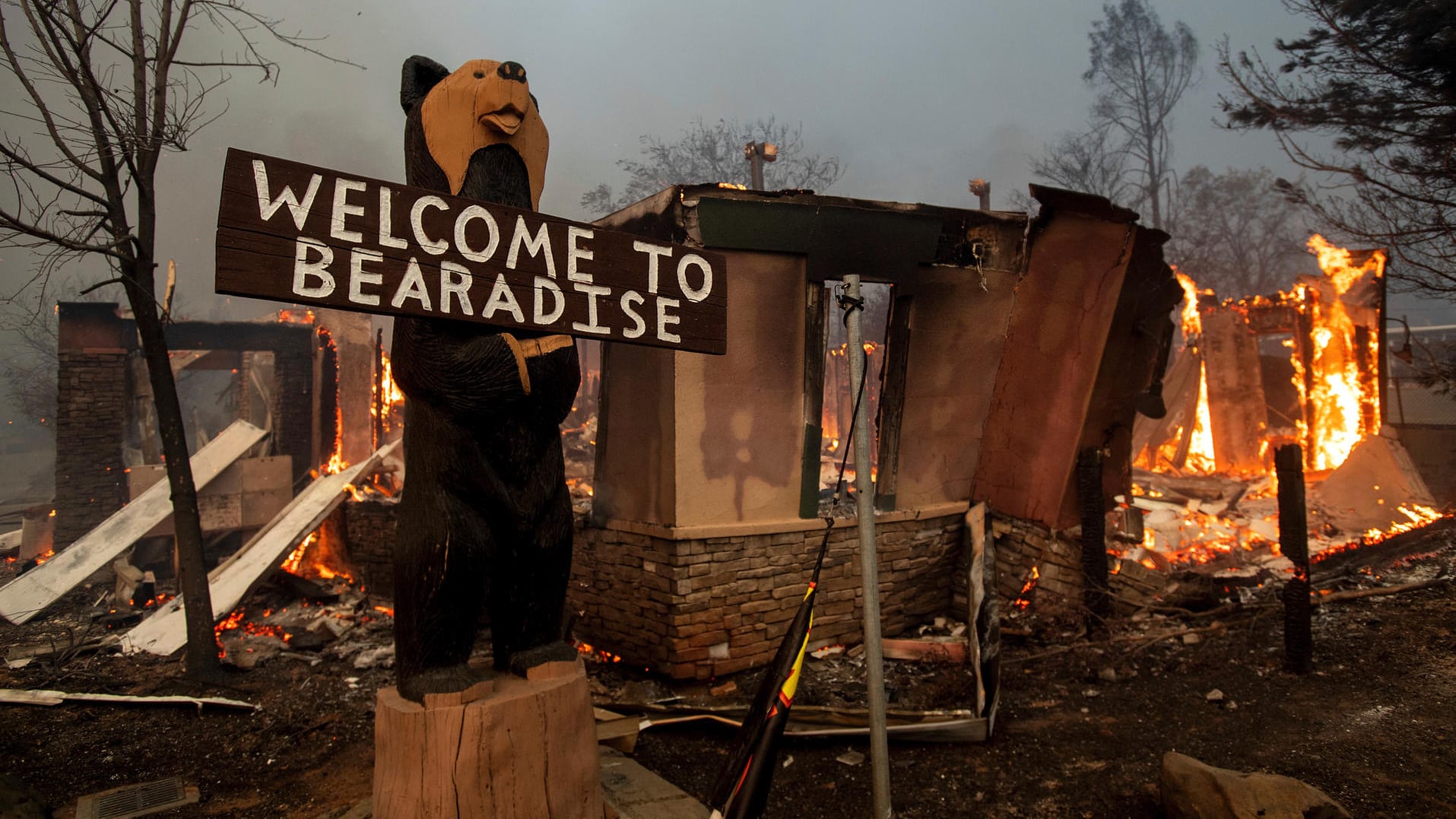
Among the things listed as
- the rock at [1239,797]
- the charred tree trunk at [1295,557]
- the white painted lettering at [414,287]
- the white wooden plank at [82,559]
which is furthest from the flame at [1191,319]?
the white wooden plank at [82,559]

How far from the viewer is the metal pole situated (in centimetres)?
329

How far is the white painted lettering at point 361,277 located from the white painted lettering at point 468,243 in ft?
0.95

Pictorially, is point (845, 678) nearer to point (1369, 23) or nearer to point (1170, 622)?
point (1170, 622)

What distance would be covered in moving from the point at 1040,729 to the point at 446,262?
501cm

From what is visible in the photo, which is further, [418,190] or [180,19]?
[180,19]

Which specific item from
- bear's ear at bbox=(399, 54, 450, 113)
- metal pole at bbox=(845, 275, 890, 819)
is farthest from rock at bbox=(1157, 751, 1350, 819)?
bear's ear at bbox=(399, 54, 450, 113)

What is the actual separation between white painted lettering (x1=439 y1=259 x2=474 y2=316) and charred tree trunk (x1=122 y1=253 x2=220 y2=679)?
14.8 feet

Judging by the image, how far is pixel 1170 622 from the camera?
6.55 metres

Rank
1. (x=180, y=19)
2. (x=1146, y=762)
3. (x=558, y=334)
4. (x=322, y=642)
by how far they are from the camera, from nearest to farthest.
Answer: (x=558, y=334), (x=1146, y=762), (x=180, y=19), (x=322, y=642)

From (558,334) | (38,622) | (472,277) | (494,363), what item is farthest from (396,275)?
(38,622)

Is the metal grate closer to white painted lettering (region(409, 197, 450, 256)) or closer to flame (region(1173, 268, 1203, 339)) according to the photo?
white painted lettering (region(409, 197, 450, 256))

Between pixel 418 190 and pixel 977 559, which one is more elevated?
pixel 418 190

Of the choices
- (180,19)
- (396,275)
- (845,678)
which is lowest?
(845,678)

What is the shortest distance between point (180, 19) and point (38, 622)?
22.3ft
